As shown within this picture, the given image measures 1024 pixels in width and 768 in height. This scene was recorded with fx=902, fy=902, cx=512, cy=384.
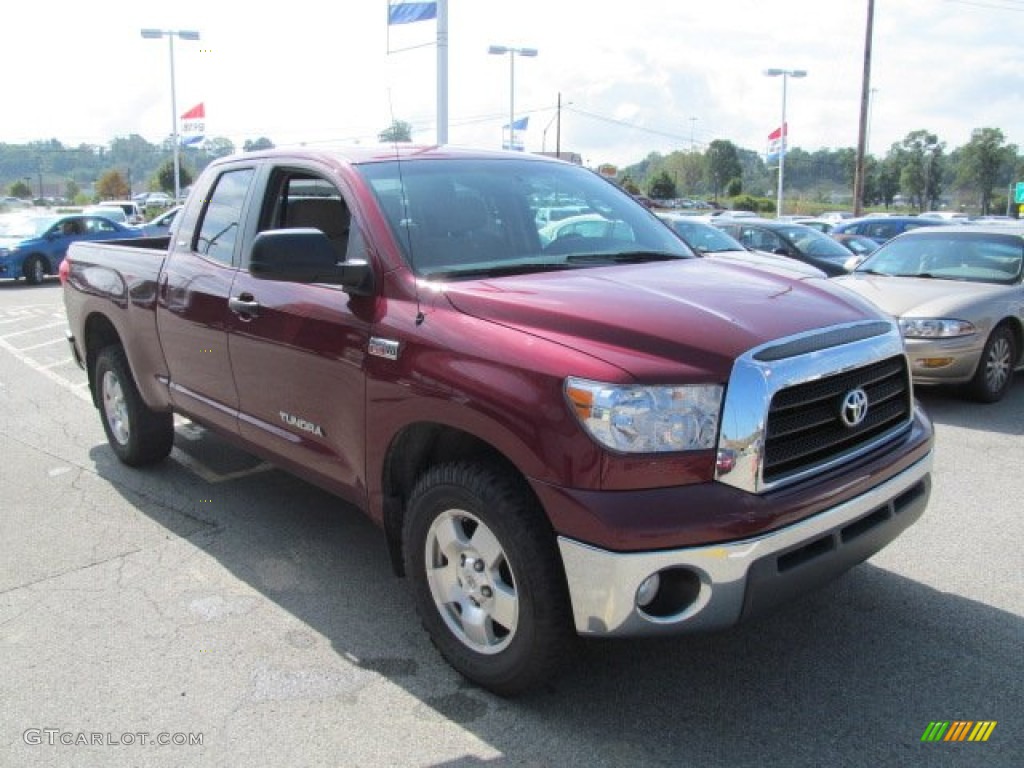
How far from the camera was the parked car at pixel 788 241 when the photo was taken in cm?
1362

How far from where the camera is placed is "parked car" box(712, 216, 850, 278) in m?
13.6

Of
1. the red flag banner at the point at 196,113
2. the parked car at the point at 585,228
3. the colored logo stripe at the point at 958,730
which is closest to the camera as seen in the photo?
the colored logo stripe at the point at 958,730

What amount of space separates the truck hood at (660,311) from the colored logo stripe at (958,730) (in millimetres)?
1387

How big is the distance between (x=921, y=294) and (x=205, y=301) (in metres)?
6.31

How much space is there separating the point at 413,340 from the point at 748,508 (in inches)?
51.7

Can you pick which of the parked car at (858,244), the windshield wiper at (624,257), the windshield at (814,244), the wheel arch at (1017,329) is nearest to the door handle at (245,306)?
the windshield wiper at (624,257)

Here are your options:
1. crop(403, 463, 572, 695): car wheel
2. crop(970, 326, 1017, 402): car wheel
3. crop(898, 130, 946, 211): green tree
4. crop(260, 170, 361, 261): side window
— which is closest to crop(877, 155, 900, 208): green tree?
crop(898, 130, 946, 211): green tree

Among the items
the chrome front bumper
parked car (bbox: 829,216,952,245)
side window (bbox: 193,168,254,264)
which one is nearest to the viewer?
the chrome front bumper

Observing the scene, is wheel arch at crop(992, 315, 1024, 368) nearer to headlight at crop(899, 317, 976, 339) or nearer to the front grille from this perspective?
headlight at crop(899, 317, 976, 339)

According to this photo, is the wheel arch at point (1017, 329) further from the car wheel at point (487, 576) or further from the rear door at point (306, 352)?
the car wheel at point (487, 576)

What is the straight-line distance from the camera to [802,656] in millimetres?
3469

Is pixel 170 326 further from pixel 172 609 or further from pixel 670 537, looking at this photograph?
pixel 670 537

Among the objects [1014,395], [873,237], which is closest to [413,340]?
[1014,395]

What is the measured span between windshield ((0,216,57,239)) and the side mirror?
2001 centimetres
